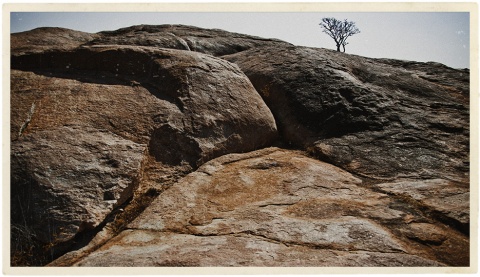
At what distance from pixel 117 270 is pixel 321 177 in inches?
98.6

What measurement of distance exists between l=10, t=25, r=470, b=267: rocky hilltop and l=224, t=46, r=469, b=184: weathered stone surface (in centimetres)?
2

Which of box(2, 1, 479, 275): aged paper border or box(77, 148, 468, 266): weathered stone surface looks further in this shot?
box(2, 1, 479, 275): aged paper border

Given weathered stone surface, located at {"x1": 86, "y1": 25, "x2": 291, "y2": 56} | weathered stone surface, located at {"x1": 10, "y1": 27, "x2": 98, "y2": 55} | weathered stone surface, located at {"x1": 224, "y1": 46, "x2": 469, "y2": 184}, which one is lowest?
weathered stone surface, located at {"x1": 224, "y1": 46, "x2": 469, "y2": 184}

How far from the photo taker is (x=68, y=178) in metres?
3.32

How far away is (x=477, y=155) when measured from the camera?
4.05 metres

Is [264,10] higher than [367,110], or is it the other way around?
[264,10]

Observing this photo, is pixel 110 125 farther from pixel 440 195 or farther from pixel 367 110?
pixel 440 195

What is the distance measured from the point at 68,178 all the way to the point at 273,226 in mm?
2030

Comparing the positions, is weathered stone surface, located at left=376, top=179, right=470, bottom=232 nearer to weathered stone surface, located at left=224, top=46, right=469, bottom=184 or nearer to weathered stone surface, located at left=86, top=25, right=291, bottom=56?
weathered stone surface, located at left=224, top=46, right=469, bottom=184

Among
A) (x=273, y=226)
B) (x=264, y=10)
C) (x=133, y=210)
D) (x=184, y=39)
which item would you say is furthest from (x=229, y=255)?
(x=184, y=39)

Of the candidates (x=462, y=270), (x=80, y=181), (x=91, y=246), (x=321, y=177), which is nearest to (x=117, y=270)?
(x=91, y=246)

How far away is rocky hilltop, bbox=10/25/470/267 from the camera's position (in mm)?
3020

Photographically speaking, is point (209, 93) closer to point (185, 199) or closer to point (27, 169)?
point (185, 199)

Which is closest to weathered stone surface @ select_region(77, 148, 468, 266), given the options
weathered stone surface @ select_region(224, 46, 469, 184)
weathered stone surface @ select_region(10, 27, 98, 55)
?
weathered stone surface @ select_region(224, 46, 469, 184)
